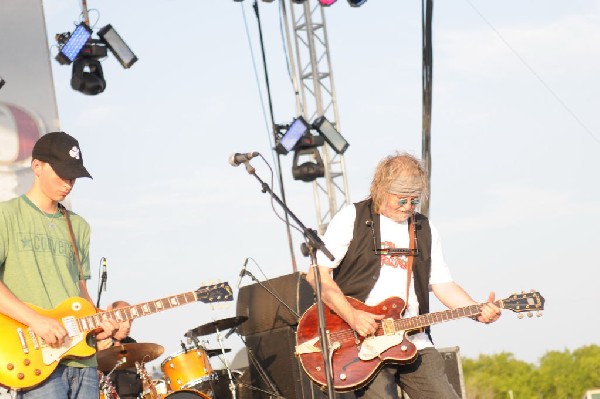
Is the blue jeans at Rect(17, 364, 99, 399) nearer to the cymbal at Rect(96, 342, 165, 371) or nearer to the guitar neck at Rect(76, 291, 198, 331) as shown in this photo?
the guitar neck at Rect(76, 291, 198, 331)

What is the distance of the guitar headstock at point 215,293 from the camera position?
527 centimetres

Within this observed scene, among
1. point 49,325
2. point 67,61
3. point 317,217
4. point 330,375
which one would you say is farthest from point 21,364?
point 317,217

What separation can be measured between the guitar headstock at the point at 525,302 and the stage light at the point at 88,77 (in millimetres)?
5237

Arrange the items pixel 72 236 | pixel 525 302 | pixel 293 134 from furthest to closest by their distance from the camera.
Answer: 1. pixel 293 134
2. pixel 525 302
3. pixel 72 236

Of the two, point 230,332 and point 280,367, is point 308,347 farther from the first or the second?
point 230,332

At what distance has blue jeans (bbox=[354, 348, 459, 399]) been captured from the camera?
510cm

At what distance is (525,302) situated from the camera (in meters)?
5.49

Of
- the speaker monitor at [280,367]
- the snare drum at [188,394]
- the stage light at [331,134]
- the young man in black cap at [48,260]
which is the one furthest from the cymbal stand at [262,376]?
the young man in black cap at [48,260]

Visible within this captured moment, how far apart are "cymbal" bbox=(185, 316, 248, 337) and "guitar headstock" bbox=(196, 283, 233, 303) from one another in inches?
88.8

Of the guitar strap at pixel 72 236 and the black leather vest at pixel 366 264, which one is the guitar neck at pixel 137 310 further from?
the black leather vest at pixel 366 264

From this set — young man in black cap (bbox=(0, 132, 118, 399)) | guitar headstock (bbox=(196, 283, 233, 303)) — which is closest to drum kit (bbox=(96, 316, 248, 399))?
guitar headstock (bbox=(196, 283, 233, 303))

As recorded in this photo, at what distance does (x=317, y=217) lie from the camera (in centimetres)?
1066

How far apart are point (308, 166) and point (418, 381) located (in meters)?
5.60

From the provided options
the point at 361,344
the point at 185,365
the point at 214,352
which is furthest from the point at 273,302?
the point at 361,344
